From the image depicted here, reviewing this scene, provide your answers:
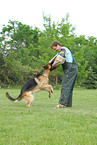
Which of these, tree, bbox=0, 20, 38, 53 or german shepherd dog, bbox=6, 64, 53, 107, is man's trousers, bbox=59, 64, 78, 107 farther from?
tree, bbox=0, 20, 38, 53

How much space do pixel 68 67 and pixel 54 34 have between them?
19602 mm

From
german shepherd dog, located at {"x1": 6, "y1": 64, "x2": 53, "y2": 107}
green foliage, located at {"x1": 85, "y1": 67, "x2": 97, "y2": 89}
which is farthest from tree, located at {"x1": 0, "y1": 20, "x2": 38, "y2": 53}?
german shepherd dog, located at {"x1": 6, "y1": 64, "x2": 53, "y2": 107}

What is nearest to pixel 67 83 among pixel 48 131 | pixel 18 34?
pixel 48 131

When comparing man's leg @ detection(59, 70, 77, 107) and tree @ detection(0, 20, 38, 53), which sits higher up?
tree @ detection(0, 20, 38, 53)

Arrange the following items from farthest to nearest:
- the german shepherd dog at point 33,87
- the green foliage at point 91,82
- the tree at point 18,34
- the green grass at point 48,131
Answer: the tree at point 18,34 < the green foliage at point 91,82 < the german shepherd dog at point 33,87 < the green grass at point 48,131

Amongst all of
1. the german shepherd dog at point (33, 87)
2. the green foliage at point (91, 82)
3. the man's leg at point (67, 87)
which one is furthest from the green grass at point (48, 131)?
the green foliage at point (91, 82)

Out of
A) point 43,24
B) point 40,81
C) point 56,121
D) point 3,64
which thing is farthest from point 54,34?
point 56,121

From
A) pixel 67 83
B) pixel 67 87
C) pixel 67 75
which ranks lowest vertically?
pixel 67 87

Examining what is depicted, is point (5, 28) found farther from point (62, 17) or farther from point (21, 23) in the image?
point (62, 17)

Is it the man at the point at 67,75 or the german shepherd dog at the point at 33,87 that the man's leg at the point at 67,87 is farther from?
the german shepherd dog at the point at 33,87

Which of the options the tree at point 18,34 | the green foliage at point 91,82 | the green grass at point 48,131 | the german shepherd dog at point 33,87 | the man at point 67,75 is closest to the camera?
the green grass at point 48,131

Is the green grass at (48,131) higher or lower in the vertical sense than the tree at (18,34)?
lower

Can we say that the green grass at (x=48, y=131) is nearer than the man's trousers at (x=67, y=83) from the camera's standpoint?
Yes

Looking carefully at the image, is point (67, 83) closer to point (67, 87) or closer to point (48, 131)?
point (67, 87)
